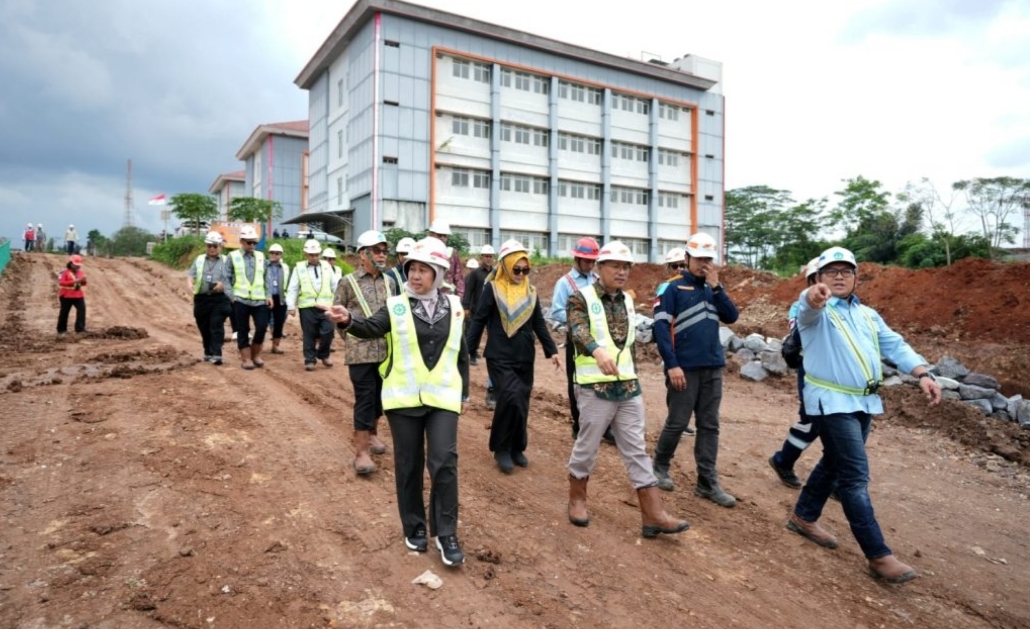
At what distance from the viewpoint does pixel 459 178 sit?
119 feet

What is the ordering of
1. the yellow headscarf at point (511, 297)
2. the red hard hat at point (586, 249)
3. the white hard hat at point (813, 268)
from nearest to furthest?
the white hard hat at point (813, 268), the yellow headscarf at point (511, 297), the red hard hat at point (586, 249)

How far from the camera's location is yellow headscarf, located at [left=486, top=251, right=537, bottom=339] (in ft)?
18.9

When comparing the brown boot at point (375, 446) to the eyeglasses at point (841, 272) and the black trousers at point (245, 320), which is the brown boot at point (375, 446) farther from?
the black trousers at point (245, 320)

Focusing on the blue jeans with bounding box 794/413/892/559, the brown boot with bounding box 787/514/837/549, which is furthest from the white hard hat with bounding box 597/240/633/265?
the brown boot with bounding box 787/514/837/549

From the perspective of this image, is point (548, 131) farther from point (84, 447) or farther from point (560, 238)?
point (84, 447)

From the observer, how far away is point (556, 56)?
3925 centimetres

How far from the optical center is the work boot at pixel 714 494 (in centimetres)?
525

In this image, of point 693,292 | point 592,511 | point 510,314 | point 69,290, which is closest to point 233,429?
point 510,314

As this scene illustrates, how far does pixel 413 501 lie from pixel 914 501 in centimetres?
472

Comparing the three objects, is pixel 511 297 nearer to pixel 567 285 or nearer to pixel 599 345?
pixel 567 285

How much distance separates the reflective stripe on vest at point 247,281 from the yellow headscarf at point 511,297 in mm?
5320

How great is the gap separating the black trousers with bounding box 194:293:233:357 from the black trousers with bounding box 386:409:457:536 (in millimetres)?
6845

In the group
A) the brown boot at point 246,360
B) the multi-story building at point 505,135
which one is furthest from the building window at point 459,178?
the brown boot at point 246,360

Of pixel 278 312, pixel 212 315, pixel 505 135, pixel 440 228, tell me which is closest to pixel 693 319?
pixel 440 228
